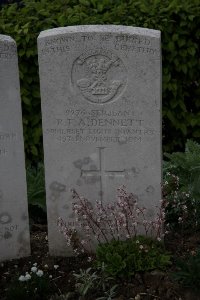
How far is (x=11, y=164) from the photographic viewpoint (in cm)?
479

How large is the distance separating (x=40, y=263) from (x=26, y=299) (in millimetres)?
665

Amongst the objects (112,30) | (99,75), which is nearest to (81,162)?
(99,75)

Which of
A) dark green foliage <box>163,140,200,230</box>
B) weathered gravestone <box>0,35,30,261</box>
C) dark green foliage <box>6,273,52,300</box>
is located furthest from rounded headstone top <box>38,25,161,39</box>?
dark green foliage <box>6,273,52,300</box>

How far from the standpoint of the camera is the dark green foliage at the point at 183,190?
17.5 feet

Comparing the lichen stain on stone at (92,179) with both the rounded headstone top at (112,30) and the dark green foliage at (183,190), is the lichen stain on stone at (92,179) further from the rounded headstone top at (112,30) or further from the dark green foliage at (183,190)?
the rounded headstone top at (112,30)

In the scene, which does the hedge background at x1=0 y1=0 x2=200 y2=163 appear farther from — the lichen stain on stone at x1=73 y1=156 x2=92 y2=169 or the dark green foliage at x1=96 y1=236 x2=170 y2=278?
the dark green foliage at x1=96 y1=236 x2=170 y2=278

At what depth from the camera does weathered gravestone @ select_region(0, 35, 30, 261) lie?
4.61 metres

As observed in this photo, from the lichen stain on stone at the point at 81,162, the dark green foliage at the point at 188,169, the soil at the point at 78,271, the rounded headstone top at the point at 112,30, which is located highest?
the rounded headstone top at the point at 112,30

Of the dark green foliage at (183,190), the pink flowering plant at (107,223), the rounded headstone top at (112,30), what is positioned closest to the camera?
the rounded headstone top at (112,30)

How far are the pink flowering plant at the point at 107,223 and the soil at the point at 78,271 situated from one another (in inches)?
6.8

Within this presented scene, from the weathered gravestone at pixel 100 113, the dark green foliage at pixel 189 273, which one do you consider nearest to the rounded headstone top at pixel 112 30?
the weathered gravestone at pixel 100 113

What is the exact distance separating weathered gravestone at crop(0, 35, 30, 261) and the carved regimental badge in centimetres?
46

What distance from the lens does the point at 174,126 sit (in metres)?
6.93

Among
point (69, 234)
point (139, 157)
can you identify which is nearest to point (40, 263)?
point (69, 234)
